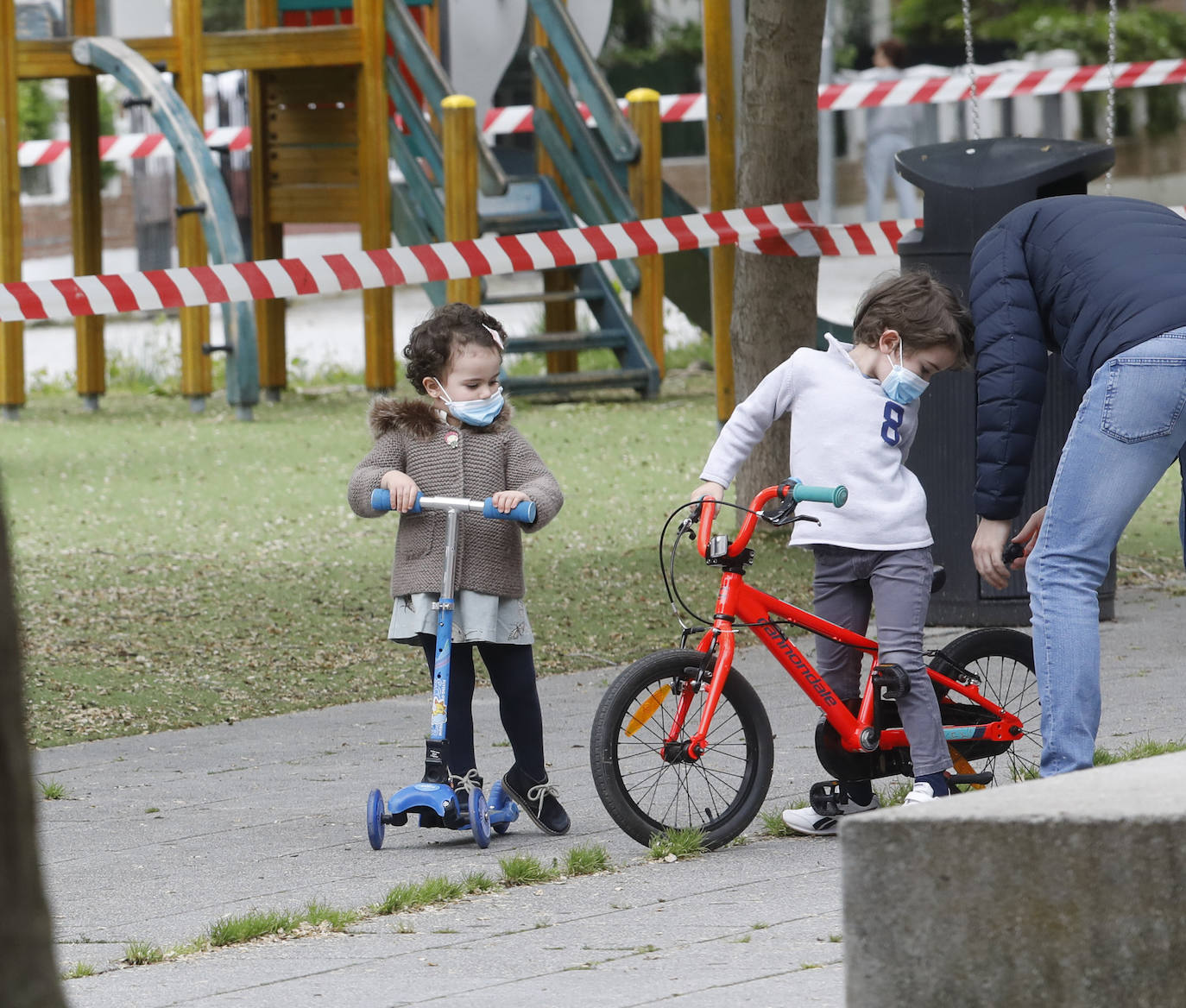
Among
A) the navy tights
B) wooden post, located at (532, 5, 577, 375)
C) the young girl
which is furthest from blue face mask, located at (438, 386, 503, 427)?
wooden post, located at (532, 5, 577, 375)

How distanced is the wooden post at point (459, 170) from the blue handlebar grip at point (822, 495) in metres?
10.3

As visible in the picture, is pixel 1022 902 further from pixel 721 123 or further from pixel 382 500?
pixel 721 123

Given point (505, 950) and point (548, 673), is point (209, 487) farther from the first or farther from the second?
point (505, 950)

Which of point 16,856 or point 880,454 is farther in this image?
point 880,454

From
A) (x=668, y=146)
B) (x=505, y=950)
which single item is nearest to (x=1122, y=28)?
(x=668, y=146)

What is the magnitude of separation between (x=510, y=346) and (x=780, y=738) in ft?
30.6

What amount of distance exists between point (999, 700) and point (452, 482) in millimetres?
1459

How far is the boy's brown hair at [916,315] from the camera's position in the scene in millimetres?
4957

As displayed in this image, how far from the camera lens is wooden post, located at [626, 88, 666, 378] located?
53.5 feet

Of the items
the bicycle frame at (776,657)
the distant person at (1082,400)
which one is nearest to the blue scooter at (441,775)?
the bicycle frame at (776,657)

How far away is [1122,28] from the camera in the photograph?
3400 centimetres

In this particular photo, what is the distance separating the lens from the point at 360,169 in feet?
52.7

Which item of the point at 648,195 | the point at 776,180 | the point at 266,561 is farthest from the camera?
the point at 648,195

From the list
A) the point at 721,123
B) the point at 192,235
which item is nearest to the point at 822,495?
the point at 721,123
